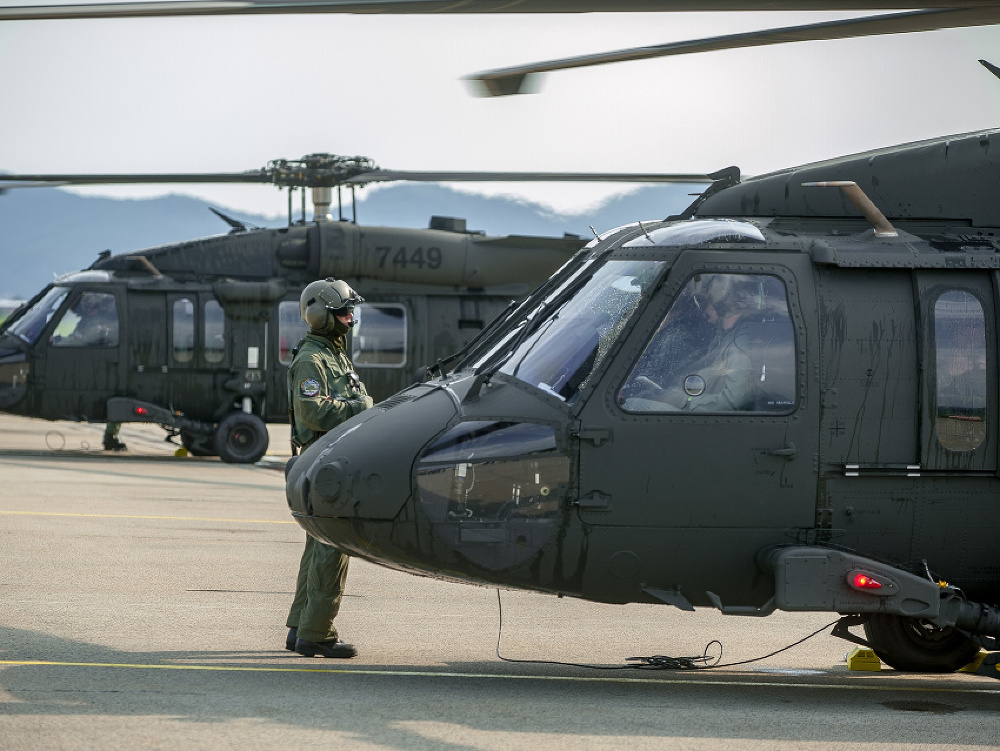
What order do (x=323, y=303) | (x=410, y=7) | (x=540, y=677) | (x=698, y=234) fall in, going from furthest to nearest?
1. (x=323, y=303)
2. (x=540, y=677)
3. (x=698, y=234)
4. (x=410, y=7)

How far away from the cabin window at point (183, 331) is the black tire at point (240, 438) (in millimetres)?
1070

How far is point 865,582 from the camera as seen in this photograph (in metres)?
6.05

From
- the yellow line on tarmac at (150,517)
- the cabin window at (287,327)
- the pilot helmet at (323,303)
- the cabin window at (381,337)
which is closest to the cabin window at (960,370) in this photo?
the pilot helmet at (323,303)

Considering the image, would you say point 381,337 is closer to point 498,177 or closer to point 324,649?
point 498,177

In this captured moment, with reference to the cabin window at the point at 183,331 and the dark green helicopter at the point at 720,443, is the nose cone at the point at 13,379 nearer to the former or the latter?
the cabin window at the point at 183,331

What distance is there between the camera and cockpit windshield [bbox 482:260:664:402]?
634 centimetres

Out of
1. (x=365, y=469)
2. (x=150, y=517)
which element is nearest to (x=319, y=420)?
(x=365, y=469)

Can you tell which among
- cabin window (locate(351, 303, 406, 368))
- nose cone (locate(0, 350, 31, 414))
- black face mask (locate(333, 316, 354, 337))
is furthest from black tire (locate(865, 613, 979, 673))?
nose cone (locate(0, 350, 31, 414))

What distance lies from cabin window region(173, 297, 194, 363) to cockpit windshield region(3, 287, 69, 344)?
5.08ft

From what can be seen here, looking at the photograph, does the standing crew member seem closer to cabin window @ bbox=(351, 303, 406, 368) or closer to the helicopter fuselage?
the helicopter fuselage

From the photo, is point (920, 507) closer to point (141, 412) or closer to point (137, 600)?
point (137, 600)

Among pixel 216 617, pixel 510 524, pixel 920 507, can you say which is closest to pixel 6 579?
pixel 216 617

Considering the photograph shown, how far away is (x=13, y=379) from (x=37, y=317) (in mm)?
929

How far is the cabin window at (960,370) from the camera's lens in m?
6.45
